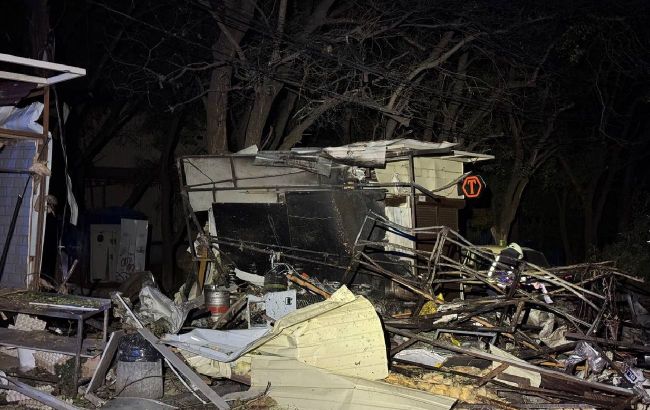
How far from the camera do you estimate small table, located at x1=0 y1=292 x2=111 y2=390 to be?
717 centimetres

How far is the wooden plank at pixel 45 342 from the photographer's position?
7.36m

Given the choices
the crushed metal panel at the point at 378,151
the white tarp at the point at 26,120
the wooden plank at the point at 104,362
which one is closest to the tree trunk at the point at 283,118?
the crushed metal panel at the point at 378,151

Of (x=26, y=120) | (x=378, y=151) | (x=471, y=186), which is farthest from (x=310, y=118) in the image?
(x=26, y=120)

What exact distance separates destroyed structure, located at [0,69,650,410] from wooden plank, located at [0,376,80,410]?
0.07 ft

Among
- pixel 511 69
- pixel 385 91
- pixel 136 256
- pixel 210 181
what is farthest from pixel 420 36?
pixel 136 256

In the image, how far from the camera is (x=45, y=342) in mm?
7645

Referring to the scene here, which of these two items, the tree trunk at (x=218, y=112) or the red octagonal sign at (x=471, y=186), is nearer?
the tree trunk at (x=218, y=112)

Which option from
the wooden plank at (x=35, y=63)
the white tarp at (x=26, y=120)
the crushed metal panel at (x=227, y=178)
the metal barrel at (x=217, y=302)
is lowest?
the metal barrel at (x=217, y=302)

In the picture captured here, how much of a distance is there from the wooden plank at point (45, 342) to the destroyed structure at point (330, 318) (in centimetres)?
2

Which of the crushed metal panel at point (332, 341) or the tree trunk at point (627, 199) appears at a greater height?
the tree trunk at point (627, 199)

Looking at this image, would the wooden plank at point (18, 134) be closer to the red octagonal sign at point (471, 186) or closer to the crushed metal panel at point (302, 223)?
the crushed metal panel at point (302, 223)

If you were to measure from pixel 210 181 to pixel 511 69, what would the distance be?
950 cm

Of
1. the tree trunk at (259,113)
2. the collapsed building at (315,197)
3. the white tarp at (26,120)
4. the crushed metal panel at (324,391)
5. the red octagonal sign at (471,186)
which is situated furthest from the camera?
the red octagonal sign at (471,186)

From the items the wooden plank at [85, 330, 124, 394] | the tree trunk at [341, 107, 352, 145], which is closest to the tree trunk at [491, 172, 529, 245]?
the tree trunk at [341, 107, 352, 145]
